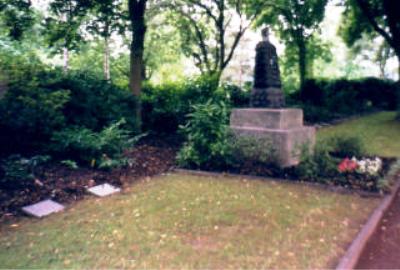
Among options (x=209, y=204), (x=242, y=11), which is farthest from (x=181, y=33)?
(x=209, y=204)

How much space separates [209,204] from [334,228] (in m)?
2.05

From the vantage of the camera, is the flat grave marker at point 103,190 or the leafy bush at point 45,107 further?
the leafy bush at point 45,107

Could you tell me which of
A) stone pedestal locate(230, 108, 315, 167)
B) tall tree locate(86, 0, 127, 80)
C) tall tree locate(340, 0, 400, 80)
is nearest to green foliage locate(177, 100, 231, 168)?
stone pedestal locate(230, 108, 315, 167)

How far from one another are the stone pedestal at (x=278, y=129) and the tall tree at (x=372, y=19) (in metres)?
11.5

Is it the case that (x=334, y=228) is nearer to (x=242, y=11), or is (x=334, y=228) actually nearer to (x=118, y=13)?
(x=118, y=13)

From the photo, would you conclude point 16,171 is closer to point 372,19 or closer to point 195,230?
point 195,230

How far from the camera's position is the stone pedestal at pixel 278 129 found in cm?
880

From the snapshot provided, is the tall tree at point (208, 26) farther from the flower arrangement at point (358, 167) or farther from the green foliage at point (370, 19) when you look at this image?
the flower arrangement at point (358, 167)

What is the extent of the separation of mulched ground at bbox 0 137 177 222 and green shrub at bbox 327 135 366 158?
4.19 metres

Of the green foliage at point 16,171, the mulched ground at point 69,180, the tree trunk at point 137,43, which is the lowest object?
the mulched ground at point 69,180

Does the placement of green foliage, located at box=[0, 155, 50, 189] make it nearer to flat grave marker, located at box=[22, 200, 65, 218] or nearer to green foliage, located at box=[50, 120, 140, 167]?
green foliage, located at box=[50, 120, 140, 167]

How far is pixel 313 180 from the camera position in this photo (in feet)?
25.5

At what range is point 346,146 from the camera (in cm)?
951

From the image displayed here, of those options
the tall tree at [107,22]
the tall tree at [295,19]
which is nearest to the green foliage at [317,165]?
the tall tree at [107,22]
